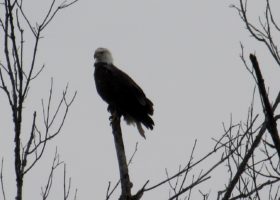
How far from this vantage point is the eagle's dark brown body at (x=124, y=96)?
6031mm

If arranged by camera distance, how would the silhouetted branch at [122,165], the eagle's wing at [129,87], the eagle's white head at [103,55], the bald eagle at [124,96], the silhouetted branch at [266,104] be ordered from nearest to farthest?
the silhouetted branch at [266,104]
the silhouetted branch at [122,165]
the bald eagle at [124,96]
the eagle's wing at [129,87]
the eagle's white head at [103,55]

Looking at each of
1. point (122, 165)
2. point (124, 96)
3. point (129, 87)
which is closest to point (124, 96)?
point (124, 96)

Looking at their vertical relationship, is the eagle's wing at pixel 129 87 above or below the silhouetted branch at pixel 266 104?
above

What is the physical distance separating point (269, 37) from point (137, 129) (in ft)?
10.3

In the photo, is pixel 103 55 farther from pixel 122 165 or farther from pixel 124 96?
pixel 122 165

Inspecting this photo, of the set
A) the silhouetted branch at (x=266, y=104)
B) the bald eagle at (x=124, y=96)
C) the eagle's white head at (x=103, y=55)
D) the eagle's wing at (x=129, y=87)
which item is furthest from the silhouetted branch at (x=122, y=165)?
the eagle's white head at (x=103, y=55)

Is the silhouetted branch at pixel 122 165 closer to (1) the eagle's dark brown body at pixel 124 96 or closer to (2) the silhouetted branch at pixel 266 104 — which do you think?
(2) the silhouetted branch at pixel 266 104

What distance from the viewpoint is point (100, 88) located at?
250 inches

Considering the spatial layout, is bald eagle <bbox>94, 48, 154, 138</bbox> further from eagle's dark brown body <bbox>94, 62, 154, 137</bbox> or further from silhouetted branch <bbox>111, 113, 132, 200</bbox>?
silhouetted branch <bbox>111, 113, 132, 200</bbox>

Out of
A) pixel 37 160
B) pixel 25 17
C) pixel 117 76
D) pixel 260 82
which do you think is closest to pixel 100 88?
pixel 117 76

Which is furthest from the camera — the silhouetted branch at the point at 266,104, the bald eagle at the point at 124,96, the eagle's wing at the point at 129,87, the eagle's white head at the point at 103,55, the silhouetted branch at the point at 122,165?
the eagle's white head at the point at 103,55

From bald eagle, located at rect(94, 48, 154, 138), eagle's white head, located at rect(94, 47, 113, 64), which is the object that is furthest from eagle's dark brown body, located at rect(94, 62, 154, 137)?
eagle's white head, located at rect(94, 47, 113, 64)

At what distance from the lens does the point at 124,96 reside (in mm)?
6191

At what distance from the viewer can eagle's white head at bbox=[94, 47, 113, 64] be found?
696 centimetres
